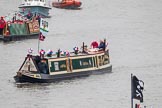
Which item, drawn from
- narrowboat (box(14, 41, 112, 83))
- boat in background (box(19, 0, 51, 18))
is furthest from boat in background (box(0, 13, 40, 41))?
narrowboat (box(14, 41, 112, 83))

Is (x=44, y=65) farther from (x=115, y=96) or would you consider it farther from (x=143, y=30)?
(x=143, y=30)

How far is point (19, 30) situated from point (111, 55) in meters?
10.6

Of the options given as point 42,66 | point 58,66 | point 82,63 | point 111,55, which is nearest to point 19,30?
point 111,55

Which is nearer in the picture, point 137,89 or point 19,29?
point 137,89

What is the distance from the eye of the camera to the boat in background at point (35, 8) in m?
91.9

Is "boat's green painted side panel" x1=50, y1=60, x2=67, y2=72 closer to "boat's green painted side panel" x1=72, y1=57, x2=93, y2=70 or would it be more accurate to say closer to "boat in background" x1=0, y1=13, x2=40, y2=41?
"boat's green painted side panel" x1=72, y1=57, x2=93, y2=70

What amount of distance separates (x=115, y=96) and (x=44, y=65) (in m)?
5.44

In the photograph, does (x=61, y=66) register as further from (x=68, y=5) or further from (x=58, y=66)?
(x=68, y=5)

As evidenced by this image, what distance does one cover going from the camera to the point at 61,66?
5394cm

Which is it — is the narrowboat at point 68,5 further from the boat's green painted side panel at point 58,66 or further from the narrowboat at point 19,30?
the boat's green painted side panel at point 58,66

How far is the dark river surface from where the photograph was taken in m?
48.7

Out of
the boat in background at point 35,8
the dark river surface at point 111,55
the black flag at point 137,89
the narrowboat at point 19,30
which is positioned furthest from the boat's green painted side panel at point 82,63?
the boat in background at point 35,8

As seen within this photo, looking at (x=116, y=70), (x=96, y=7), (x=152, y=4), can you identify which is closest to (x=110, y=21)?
(x=96, y=7)

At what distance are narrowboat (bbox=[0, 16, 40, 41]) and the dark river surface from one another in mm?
828
